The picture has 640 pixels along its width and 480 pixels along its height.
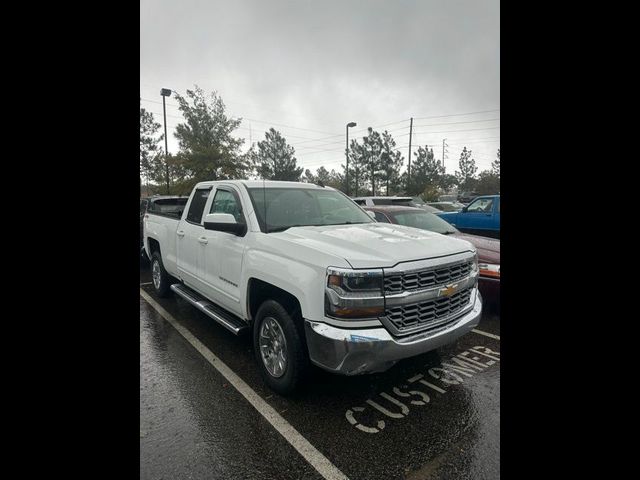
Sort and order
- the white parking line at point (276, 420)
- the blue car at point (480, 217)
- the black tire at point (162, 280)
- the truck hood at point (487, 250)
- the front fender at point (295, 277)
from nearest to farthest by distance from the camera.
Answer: the white parking line at point (276, 420)
the front fender at point (295, 277)
the truck hood at point (487, 250)
the black tire at point (162, 280)
the blue car at point (480, 217)

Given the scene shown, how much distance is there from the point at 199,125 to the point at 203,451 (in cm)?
487

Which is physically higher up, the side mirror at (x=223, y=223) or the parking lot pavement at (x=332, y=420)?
the side mirror at (x=223, y=223)

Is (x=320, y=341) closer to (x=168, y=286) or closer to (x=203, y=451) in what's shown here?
(x=203, y=451)

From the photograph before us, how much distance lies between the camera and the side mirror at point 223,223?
129 inches

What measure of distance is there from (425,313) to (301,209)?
173cm

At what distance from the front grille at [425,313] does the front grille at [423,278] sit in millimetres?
132

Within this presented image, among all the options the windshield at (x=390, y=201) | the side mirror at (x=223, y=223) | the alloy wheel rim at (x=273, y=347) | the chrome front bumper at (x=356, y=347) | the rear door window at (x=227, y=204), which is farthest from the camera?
the windshield at (x=390, y=201)

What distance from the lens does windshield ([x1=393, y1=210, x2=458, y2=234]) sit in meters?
6.39

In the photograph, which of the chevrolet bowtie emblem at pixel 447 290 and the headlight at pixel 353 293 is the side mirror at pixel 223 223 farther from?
the chevrolet bowtie emblem at pixel 447 290

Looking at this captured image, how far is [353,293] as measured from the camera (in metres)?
2.52

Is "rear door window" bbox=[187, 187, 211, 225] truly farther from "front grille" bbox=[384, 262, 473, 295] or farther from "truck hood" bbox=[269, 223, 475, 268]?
"front grille" bbox=[384, 262, 473, 295]

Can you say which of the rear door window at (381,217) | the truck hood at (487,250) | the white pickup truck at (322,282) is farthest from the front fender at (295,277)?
the rear door window at (381,217)
